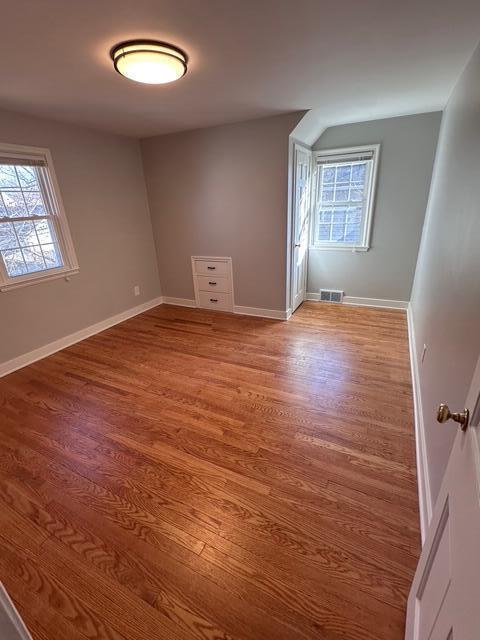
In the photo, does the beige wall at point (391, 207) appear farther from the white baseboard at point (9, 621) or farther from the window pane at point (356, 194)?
the white baseboard at point (9, 621)

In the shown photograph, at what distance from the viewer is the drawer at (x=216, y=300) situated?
4.24 m

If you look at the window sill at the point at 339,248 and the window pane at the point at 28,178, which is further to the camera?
the window sill at the point at 339,248

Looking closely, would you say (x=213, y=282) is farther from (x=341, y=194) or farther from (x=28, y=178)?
(x=28, y=178)

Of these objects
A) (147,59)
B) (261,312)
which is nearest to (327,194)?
(261,312)

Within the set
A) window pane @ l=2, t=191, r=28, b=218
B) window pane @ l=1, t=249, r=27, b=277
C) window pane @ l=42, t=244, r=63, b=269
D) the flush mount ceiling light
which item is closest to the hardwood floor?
window pane @ l=1, t=249, r=27, b=277

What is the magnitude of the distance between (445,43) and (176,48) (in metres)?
1.61

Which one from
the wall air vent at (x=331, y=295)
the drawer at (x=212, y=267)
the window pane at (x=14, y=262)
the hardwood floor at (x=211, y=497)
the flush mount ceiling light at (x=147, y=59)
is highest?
the flush mount ceiling light at (x=147, y=59)

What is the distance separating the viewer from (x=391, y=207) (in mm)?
3672

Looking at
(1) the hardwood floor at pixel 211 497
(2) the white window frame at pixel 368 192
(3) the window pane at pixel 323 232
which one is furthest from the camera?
(3) the window pane at pixel 323 232

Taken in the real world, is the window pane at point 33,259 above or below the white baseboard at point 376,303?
above

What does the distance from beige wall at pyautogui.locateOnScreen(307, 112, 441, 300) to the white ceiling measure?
486mm

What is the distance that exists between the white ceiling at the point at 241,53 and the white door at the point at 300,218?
2.19ft

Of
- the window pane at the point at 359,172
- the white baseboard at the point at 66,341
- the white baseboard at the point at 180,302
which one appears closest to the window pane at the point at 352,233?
the window pane at the point at 359,172

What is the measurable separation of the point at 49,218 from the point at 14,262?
590 mm
